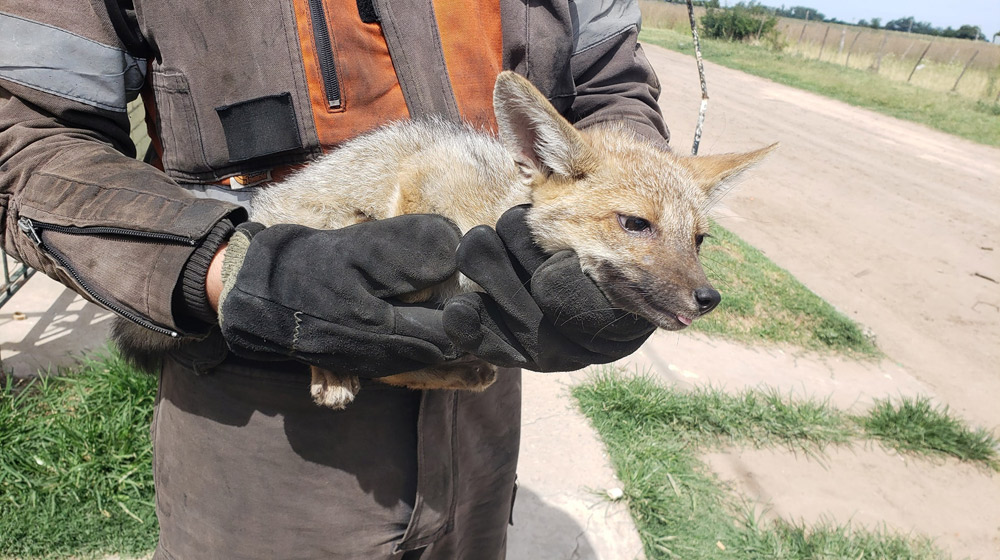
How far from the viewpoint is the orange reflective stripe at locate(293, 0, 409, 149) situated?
1.89m

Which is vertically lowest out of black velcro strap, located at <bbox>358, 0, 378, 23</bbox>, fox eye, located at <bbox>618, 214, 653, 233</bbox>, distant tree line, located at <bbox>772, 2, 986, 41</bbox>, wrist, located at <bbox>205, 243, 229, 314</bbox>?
distant tree line, located at <bbox>772, 2, 986, 41</bbox>

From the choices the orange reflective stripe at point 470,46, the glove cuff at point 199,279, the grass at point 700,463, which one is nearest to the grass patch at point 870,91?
the grass at point 700,463

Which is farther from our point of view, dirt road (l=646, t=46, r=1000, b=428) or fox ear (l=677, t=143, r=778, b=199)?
dirt road (l=646, t=46, r=1000, b=428)

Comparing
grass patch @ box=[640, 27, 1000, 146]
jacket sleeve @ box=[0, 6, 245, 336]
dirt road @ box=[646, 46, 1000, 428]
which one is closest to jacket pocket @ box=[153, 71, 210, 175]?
jacket sleeve @ box=[0, 6, 245, 336]

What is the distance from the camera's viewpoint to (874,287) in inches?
327

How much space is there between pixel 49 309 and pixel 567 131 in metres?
4.65

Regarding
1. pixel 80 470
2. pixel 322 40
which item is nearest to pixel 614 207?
pixel 322 40

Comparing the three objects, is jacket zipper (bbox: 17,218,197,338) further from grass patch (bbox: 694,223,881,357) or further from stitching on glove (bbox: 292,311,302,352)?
grass patch (bbox: 694,223,881,357)

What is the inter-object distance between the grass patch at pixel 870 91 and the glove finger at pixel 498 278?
720 inches

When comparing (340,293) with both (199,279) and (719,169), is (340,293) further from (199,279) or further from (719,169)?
(719,169)

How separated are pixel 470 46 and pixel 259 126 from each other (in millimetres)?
705

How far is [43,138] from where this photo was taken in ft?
5.35

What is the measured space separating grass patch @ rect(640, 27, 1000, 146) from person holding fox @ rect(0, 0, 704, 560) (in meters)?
18.2

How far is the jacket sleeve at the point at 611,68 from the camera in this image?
2398mm
